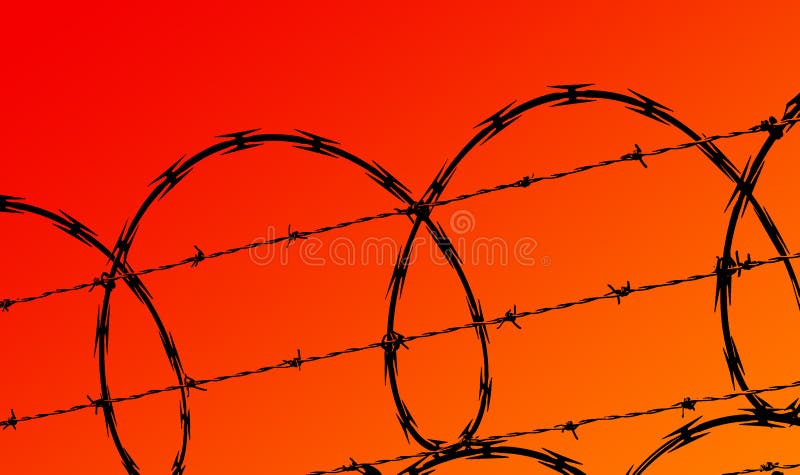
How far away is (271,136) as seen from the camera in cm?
557

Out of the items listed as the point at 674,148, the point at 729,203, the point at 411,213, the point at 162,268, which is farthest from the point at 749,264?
the point at 162,268

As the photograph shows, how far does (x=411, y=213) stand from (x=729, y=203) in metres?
1.56

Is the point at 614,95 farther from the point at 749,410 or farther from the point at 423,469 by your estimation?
the point at 423,469

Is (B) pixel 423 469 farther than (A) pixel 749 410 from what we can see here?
Yes

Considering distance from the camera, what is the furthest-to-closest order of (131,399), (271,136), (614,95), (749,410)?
1. (131,399)
2. (271,136)
3. (614,95)
4. (749,410)

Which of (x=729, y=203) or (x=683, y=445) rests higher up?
(x=729, y=203)

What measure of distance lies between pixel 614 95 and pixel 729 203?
755 mm

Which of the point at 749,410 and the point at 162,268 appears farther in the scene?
the point at 162,268

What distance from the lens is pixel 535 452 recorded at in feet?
16.3

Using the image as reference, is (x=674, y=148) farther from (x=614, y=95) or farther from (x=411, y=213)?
(x=411, y=213)

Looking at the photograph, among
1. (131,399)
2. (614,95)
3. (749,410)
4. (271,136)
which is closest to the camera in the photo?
(749,410)

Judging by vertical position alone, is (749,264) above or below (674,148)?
below

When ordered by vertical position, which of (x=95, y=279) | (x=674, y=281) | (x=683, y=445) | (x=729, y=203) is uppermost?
(x=95, y=279)

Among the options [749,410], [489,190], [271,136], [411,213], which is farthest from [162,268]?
[749,410]
